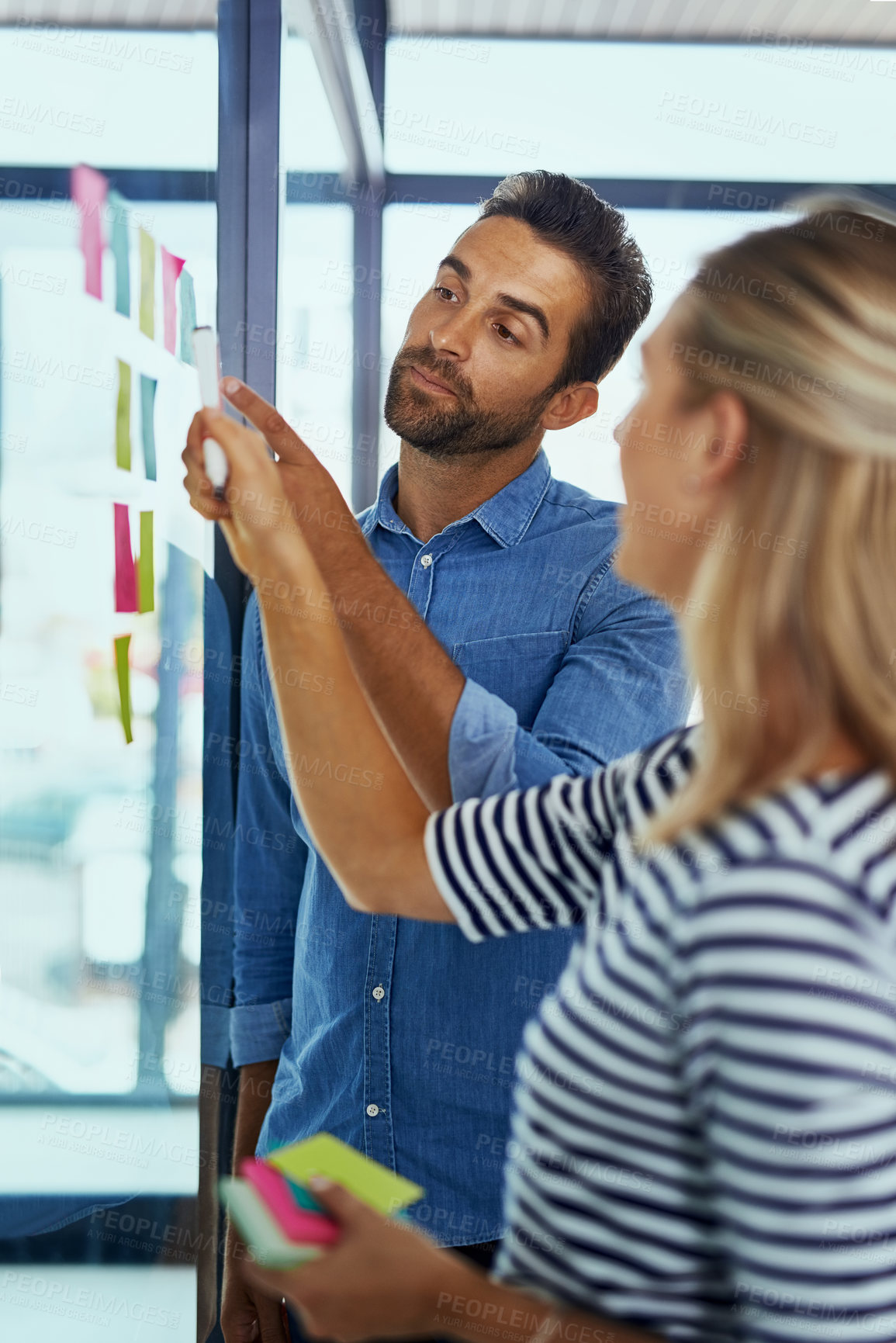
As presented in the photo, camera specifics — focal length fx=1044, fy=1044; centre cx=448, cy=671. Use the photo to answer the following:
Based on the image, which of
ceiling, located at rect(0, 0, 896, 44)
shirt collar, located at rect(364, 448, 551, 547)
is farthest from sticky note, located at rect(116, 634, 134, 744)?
ceiling, located at rect(0, 0, 896, 44)

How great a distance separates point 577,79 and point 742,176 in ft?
1.31

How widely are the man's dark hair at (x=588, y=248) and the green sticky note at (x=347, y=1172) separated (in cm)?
98

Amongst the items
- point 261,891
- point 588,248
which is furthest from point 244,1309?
point 588,248

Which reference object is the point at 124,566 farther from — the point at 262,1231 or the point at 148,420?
the point at 262,1231

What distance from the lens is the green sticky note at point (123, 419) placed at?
1019 millimetres

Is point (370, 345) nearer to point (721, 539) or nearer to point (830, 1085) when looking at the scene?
point (721, 539)

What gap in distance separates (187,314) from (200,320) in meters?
0.07

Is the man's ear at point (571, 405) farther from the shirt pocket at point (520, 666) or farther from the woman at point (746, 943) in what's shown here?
the woman at point (746, 943)

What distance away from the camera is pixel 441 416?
1.23 meters

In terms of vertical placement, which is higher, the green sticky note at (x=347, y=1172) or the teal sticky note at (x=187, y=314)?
the teal sticky note at (x=187, y=314)

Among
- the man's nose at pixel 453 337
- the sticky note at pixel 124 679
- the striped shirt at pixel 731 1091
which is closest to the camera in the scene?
the striped shirt at pixel 731 1091

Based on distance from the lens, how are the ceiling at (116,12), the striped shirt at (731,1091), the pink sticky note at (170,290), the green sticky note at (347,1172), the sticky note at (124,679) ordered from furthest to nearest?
the pink sticky note at (170,290), the sticky note at (124,679), the ceiling at (116,12), the green sticky note at (347,1172), the striped shirt at (731,1091)

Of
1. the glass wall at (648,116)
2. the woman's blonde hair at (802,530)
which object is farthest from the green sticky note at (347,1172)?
the glass wall at (648,116)

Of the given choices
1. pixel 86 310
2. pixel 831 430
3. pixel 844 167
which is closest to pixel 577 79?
pixel 844 167
